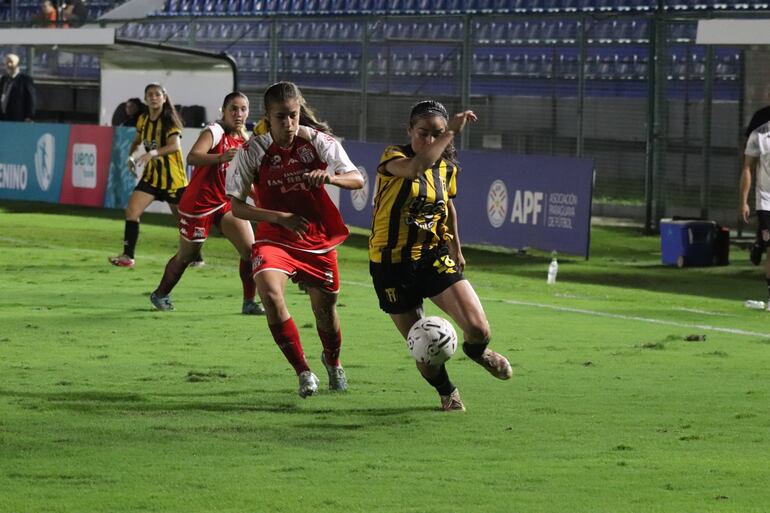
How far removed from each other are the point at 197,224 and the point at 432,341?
581 cm

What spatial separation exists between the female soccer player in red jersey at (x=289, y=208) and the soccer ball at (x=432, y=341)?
103 cm

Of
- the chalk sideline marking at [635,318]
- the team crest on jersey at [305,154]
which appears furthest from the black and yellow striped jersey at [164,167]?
the team crest on jersey at [305,154]

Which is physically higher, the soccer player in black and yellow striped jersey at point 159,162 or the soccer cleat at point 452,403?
the soccer player in black and yellow striped jersey at point 159,162

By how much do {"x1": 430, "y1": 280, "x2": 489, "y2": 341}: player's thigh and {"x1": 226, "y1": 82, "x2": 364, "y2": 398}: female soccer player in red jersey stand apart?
3.16 ft

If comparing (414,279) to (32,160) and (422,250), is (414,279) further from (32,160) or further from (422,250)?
(32,160)

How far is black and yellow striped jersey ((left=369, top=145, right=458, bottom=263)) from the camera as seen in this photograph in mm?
8688

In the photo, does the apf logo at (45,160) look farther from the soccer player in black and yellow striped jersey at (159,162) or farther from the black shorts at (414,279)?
the black shorts at (414,279)

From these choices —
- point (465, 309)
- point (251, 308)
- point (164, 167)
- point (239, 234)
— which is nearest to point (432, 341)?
point (465, 309)

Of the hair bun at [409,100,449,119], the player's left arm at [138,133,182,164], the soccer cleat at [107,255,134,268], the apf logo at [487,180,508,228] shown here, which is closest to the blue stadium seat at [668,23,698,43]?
the apf logo at [487,180,508,228]

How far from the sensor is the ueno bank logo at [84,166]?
2727 centimetres

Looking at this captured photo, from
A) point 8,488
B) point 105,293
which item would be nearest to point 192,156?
point 105,293

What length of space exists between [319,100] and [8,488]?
68.6 feet

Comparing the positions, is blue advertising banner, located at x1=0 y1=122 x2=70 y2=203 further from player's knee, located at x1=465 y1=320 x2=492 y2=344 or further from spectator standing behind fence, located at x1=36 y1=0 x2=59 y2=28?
player's knee, located at x1=465 y1=320 x2=492 y2=344

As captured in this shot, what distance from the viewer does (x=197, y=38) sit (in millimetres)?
31219
